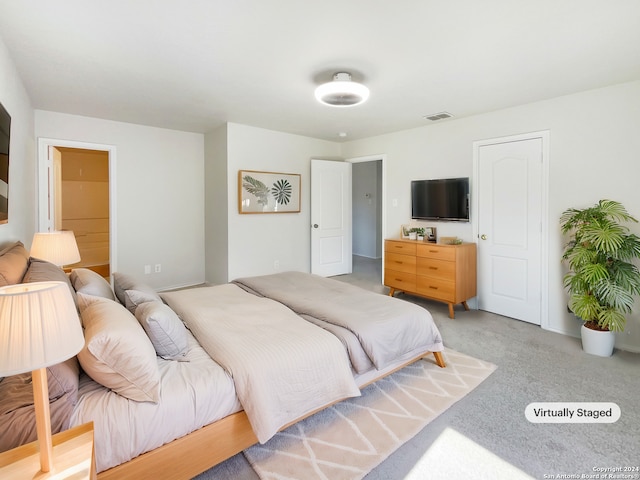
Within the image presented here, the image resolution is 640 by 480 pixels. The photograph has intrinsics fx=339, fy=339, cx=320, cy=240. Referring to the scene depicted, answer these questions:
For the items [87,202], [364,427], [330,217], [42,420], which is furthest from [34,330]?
[87,202]

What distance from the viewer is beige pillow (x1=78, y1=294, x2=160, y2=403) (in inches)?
54.5

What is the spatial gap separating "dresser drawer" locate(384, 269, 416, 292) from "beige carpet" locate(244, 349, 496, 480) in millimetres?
1741

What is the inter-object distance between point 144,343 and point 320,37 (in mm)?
2098

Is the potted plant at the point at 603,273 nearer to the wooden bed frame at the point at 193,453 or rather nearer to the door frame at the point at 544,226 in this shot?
the door frame at the point at 544,226

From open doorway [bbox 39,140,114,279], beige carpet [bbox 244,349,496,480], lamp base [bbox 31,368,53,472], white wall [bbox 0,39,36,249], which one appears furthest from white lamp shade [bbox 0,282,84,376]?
open doorway [bbox 39,140,114,279]

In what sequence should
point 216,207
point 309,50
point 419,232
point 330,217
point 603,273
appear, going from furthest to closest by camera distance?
1. point 330,217
2. point 216,207
3. point 419,232
4. point 603,273
5. point 309,50

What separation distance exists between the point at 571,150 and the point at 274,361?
3.45 meters

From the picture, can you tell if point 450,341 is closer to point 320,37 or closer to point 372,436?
point 372,436

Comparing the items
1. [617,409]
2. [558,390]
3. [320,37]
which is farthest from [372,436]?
[320,37]

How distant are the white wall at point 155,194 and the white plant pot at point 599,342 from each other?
15.8 feet

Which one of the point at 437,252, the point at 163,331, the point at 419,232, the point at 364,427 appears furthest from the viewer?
the point at 419,232

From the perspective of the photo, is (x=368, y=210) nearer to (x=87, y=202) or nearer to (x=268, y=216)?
(x=268, y=216)

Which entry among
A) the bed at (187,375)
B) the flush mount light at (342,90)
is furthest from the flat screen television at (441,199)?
the bed at (187,375)

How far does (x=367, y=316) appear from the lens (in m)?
2.29
